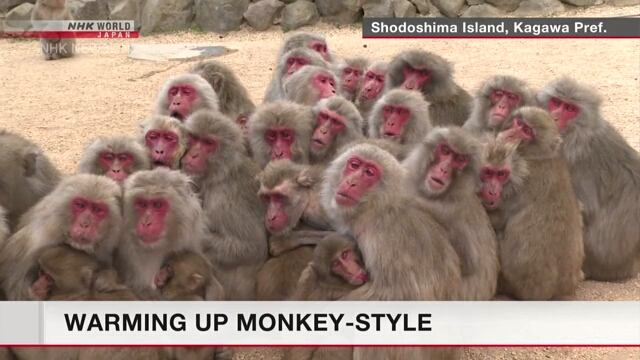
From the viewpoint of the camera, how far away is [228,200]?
5.69 metres

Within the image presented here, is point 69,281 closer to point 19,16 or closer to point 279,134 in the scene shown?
point 279,134

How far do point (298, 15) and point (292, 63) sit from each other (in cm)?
976

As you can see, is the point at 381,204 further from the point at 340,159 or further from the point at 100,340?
the point at 100,340

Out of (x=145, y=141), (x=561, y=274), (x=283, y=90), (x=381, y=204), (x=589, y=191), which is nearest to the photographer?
(x=381, y=204)

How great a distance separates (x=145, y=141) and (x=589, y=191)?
12.4 feet

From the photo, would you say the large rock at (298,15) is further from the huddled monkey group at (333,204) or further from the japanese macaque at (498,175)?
the japanese macaque at (498,175)

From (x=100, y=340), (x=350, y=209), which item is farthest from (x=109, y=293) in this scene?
(x=350, y=209)

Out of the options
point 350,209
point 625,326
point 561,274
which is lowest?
point 625,326

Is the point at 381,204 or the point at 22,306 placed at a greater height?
the point at 381,204

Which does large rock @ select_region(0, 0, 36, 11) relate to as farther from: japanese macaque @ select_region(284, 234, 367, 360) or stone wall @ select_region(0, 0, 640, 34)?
japanese macaque @ select_region(284, 234, 367, 360)

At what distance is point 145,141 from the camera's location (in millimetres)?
6203

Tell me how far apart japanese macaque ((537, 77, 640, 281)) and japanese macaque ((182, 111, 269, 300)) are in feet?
9.07

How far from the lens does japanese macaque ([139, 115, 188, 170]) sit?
5910mm

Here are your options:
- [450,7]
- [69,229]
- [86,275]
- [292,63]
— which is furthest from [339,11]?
[86,275]
